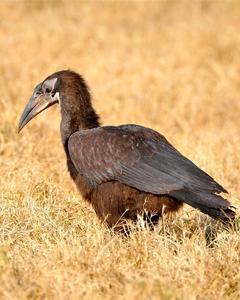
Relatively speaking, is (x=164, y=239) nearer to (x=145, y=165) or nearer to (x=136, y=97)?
(x=145, y=165)

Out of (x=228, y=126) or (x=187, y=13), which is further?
(x=187, y=13)

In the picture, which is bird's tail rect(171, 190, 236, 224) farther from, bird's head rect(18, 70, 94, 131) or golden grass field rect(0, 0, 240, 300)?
bird's head rect(18, 70, 94, 131)

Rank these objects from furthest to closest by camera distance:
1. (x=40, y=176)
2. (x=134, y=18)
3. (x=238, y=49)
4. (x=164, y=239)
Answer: (x=134, y=18) → (x=238, y=49) → (x=40, y=176) → (x=164, y=239)

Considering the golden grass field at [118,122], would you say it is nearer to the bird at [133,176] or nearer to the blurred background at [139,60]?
the blurred background at [139,60]

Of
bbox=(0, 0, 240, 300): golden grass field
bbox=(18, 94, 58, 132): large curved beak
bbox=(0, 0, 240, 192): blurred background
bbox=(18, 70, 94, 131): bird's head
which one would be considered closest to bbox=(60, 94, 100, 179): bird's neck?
bbox=(18, 70, 94, 131): bird's head

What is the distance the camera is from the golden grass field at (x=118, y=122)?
15.4ft

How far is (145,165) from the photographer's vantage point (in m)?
5.52

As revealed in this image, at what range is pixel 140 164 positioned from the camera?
554cm

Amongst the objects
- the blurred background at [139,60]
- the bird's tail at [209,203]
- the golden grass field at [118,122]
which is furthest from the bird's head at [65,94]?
the blurred background at [139,60]

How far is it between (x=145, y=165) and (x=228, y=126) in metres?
5.71

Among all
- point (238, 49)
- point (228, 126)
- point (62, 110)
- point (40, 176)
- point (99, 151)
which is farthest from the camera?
point (238, 49)

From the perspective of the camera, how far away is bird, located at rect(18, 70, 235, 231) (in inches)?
208

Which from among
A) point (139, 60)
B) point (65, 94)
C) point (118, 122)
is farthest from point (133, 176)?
point (139, 60)

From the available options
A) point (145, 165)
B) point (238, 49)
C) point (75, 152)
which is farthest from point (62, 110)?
point (238, 49)
